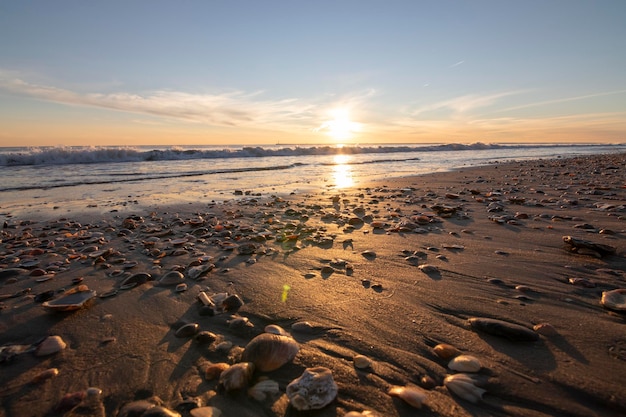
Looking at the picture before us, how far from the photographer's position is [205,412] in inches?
54.8

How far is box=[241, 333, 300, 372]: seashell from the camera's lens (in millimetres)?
1670

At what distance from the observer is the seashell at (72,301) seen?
7.82 ft

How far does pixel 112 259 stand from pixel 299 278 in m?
2.39

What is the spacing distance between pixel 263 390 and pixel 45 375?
49.5 inches

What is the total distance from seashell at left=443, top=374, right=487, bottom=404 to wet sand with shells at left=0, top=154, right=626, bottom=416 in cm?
2

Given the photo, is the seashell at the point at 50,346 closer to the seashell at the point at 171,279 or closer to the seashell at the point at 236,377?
the seashell at the point at 171,279

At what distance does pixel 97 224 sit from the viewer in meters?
5.63

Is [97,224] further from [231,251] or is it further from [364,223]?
[364,223]

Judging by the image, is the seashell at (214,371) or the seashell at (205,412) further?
the seashell at (214,371)

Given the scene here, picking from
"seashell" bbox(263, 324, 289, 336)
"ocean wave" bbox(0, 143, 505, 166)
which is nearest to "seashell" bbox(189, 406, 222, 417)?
"seashell" bbox(263, 324, 289, 336)

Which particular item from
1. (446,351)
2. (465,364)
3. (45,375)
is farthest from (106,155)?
(465,364)

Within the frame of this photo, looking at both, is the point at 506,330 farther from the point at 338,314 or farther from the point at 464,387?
the point at 338,314

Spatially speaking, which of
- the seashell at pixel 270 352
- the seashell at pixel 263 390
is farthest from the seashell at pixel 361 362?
the seashell at pixel 263 390

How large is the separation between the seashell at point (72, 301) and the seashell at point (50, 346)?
43 cm
